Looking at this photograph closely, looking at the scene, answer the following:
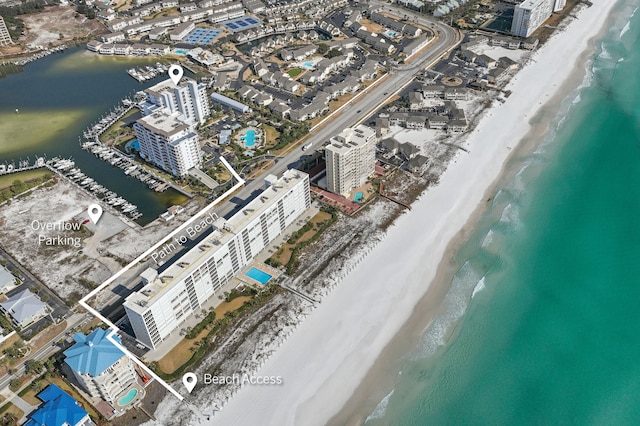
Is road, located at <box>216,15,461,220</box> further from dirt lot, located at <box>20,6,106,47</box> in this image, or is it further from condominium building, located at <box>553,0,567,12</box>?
dirt lot, located at <box>20,6,106,47</box>

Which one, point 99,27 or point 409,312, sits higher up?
point 99,27

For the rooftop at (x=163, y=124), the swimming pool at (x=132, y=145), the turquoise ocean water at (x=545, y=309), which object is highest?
the rooftop at (x=163, y=124)

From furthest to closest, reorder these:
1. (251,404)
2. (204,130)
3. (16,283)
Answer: (204,130), (16,283), (251,404)

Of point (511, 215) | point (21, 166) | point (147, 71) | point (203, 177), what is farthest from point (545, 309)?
point (147, 71)

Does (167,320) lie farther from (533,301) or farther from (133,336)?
(533,301)

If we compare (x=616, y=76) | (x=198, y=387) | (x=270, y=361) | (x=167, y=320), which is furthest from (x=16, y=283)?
(x=616, y=76)

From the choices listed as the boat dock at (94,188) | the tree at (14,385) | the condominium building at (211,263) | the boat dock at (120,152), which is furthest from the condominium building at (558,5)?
the tree at (14,385)

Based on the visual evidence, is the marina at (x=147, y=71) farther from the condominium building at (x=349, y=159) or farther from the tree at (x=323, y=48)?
the condominium building at (x=349, y=159)
